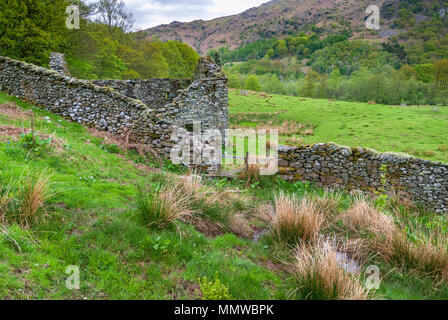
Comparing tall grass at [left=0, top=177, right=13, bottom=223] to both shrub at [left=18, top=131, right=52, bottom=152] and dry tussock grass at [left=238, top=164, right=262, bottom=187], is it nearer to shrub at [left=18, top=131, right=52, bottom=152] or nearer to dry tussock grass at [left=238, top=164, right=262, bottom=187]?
shrub at [left=18, top=131, right=52, bottom=152]

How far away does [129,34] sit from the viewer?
4369 centimetres

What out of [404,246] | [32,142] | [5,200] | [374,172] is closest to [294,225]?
[404,246]

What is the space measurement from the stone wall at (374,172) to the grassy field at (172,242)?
10.0 ft

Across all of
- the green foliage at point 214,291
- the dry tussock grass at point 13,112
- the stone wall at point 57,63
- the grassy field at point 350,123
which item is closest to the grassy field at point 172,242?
the green foliage at point 214,291

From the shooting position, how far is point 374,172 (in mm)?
9094

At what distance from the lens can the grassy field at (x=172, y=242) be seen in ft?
10.6

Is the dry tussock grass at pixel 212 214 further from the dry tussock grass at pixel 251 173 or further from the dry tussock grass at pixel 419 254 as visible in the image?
the dry tussock grass at pixel 251 173

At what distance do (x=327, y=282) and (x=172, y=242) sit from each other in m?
2.30

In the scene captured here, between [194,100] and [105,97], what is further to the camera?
[194,100]

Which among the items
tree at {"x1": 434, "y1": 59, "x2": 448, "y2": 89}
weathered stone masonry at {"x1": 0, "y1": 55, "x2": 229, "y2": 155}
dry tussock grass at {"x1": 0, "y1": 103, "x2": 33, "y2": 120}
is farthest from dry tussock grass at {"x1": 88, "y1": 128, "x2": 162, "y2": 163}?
tree at {"x1": 434, "y1": 59, "x2": 448, "y2": 89}

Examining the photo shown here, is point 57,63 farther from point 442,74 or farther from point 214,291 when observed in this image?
point 442,74
